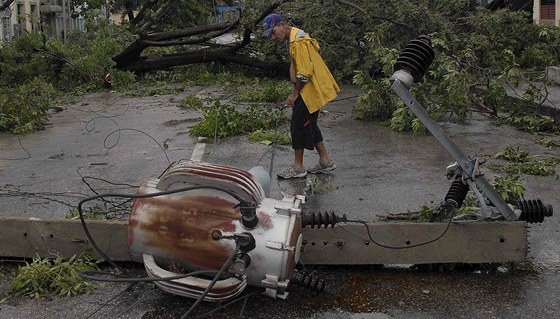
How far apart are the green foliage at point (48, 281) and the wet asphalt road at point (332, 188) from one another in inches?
3.4

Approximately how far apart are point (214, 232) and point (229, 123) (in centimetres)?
602

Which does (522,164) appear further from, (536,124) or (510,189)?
(510,189)

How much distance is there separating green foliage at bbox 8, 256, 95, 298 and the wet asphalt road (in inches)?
3.4

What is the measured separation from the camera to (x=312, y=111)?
6883mm

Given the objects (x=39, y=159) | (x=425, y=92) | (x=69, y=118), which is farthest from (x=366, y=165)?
(x=69, y=118)

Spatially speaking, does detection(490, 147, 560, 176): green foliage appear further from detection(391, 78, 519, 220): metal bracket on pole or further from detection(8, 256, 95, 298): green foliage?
detection(8, 256, 95, 298): green foliage

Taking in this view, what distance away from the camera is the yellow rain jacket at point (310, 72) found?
6.71 meters

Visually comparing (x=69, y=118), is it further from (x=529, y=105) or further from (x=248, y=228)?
(x=248, y=228)

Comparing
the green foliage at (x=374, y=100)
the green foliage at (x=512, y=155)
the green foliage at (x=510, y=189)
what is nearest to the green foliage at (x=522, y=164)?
the green foliage at (x=512, y=155)

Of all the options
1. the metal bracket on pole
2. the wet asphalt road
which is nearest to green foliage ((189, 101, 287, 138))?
the wet asphalt road

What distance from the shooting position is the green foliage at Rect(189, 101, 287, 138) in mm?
9594

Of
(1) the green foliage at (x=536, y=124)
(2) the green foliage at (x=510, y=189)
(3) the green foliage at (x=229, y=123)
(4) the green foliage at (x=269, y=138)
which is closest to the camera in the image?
(2) the green foliage at (x=510, y=189)

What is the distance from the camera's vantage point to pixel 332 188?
676cm

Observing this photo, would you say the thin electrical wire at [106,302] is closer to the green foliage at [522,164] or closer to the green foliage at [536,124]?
the green foliage at [522,164]
